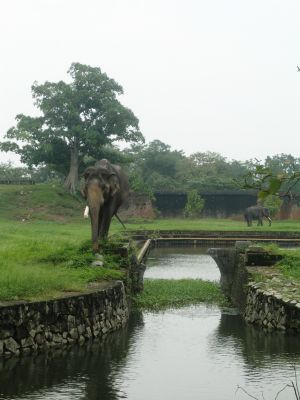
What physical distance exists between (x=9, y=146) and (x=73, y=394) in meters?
49.4

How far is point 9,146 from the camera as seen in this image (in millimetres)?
57125

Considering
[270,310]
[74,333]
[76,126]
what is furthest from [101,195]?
[76,126]

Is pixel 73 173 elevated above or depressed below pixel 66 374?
above

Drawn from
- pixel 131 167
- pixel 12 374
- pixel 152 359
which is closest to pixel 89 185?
pixel 152 359

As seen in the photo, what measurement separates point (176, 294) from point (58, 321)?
7.99 m

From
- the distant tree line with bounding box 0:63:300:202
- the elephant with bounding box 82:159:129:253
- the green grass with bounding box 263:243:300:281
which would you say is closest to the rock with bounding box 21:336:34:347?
the elephant with bounding box 82:159:129:253

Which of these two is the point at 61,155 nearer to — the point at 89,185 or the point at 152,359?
the point at 89,185

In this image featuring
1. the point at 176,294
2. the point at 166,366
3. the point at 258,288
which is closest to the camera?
the point at 166,366

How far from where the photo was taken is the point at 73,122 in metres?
56.7

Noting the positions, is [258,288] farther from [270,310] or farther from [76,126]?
[76,126]

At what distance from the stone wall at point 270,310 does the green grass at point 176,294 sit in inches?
105

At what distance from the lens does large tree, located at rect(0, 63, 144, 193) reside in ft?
185

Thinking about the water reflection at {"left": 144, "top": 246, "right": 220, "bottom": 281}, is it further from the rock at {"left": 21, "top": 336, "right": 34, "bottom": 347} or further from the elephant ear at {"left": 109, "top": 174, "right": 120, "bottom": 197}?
the rock at {"left": 21, "top": 336, "right": 34, "bottom": 347}

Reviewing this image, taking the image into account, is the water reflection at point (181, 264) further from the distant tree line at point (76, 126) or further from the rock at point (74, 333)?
the distant tree line at point (76, 126)
